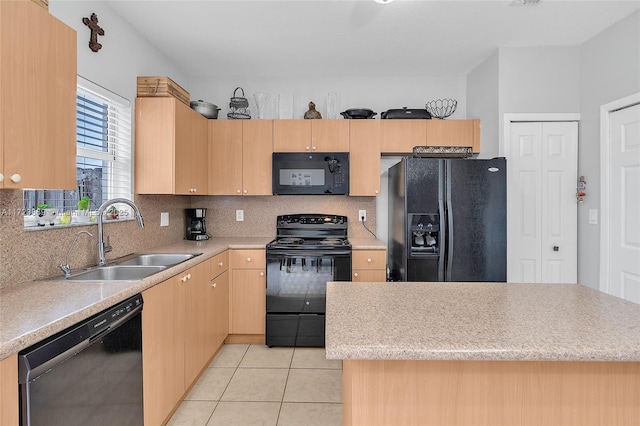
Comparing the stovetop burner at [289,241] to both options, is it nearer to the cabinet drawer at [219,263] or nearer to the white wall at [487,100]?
the cabinet drawer at [219,263]

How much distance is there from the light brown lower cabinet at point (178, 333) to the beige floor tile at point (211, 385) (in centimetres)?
8

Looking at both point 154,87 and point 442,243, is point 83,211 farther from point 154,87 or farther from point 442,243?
point 442,243

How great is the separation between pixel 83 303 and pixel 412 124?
2983 millimetres

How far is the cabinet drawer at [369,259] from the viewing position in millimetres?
3166

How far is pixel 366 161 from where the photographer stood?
3445 mm

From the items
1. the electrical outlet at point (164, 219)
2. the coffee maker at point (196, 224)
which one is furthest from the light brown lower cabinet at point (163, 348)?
the coffee maker at point (196, 224)

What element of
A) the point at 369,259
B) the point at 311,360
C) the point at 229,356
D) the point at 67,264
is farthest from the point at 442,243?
the point at 67,264

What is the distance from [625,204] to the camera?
2.63 metres

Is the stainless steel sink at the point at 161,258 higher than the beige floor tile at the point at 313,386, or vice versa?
the stainless steel sink at the point at 161,258

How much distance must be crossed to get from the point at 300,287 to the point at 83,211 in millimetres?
1711

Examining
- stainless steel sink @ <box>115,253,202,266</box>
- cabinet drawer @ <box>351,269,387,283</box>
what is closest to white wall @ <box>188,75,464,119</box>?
cabinet drawer @ <box>351,269,387,283</box>

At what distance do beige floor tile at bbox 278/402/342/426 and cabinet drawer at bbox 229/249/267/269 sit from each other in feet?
3.95

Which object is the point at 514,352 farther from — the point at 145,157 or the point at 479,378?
the point at 145,157

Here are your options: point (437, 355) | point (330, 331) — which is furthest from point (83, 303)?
point (437, 355)
